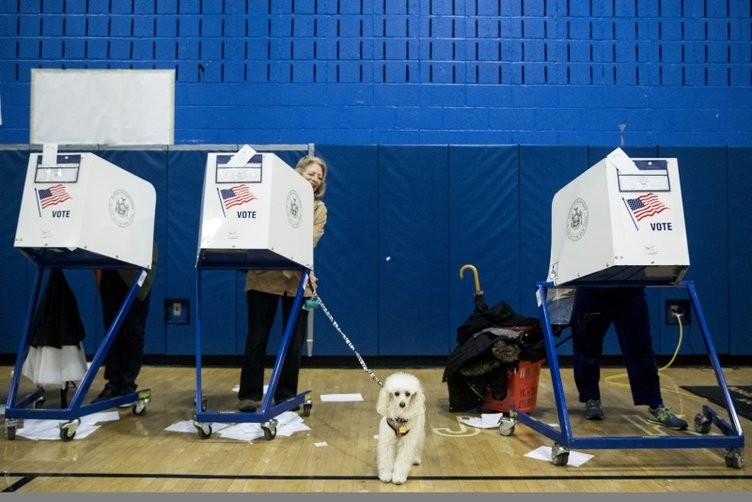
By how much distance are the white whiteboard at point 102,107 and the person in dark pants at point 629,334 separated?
4.16 m

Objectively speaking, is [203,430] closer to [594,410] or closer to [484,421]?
[484,421]

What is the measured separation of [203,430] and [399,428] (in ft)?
3.54

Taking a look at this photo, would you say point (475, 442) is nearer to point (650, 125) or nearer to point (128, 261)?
point (128, 261)

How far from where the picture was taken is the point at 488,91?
563 centimetres

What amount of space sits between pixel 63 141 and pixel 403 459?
190 inches

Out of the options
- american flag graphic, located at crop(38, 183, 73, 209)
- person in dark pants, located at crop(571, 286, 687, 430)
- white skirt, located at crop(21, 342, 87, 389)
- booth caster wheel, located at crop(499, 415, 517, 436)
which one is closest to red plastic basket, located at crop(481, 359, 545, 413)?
person in dark pants, located at crop(571, 286, 687, 430)

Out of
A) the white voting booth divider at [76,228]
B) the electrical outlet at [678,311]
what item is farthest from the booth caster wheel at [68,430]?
the electrical outlet at [678,311]

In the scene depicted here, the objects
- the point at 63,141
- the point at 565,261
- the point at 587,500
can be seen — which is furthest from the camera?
the point at 63,141

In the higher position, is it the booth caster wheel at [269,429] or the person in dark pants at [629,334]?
the person in dark pants at [629,334]

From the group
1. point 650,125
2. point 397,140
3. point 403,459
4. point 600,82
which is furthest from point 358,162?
point 403,459

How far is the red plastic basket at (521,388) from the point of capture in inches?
128

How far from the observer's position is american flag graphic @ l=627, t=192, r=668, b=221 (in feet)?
7.72

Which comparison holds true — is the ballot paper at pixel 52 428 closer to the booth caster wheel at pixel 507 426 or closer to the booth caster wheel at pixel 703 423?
the booth caster wheel at pixel 507 426

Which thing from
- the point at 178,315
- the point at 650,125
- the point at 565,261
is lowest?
the point at 178,315
